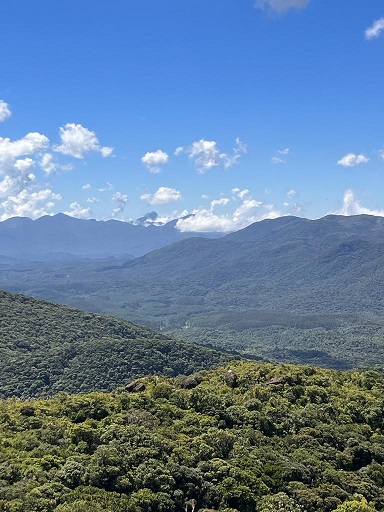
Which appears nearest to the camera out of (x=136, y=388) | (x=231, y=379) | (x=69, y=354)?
(x=136, y=388)

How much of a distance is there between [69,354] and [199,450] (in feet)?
303

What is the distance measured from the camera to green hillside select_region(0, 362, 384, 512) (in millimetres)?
34969

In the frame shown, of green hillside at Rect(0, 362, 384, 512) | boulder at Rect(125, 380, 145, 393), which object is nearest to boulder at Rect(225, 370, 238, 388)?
green hillside at Rect(0, 362, 384, 512)

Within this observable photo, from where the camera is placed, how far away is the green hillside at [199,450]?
35.0 m

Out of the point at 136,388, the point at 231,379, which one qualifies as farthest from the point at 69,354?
the point at 231,379

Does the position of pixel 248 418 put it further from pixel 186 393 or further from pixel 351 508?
pixel 351 508

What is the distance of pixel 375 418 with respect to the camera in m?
53.3

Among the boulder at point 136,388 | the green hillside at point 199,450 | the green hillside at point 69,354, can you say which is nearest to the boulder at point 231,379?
the green hillside at point 199,450

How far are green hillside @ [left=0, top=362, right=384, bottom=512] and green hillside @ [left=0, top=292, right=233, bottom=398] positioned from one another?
58.6 m

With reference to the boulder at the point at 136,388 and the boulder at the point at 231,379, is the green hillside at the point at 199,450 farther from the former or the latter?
the boulder at the point at 231,379

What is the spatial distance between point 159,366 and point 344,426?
83.6m

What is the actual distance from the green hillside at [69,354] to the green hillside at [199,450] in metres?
58.6

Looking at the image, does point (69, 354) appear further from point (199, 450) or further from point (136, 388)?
point (199, 450)

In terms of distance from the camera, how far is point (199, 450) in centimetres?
4069
